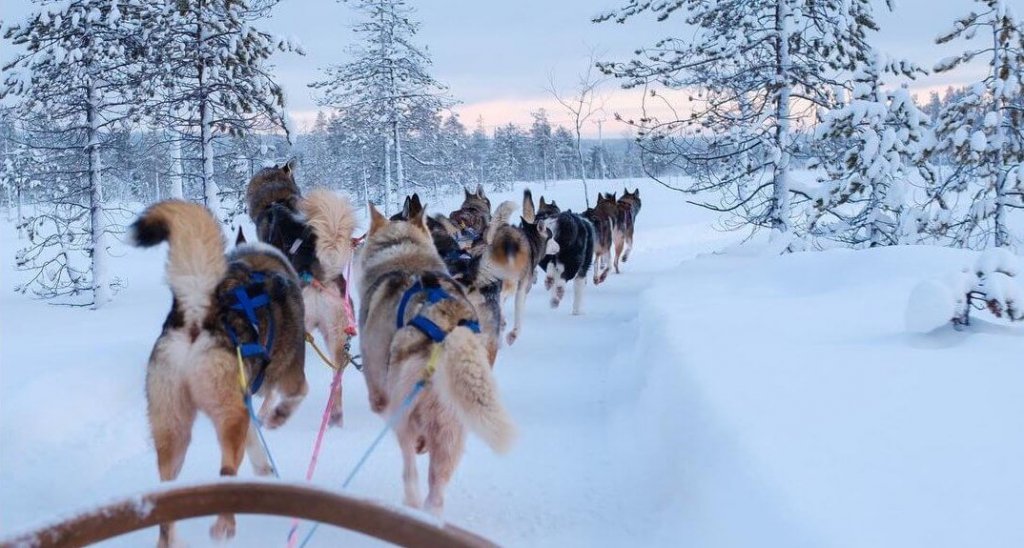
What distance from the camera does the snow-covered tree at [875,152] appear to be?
11555 millimetres

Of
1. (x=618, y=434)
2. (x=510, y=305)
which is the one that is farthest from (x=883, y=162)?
(x=618, y=434)

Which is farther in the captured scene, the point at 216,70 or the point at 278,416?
the point at 216,70

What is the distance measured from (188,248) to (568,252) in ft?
26.6

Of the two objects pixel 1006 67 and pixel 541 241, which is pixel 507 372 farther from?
pixel 1006 67

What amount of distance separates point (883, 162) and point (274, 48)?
12.2m

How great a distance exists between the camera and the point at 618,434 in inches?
217

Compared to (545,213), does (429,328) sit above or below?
below

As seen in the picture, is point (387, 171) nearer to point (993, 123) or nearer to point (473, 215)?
point (473, 215)

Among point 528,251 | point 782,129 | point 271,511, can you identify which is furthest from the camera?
point 782,129

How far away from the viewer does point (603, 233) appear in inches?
570

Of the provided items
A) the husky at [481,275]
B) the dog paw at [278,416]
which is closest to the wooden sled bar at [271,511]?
the dog paw at [278,416]

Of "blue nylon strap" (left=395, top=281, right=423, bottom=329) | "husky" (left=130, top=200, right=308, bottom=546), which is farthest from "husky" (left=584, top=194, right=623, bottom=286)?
"husky" (left=130, top=200, right=308, bottom=546)

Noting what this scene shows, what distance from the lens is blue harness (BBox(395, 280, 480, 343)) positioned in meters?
3.62

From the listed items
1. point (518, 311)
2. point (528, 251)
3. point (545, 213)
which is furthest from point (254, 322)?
point (545, 213)
